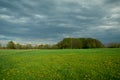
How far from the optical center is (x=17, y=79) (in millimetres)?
14109

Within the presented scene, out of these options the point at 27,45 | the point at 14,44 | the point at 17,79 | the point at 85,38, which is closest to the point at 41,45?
the point at 27,45

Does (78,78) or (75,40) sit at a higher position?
(75,40)

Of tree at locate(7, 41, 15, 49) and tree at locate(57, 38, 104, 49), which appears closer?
tree at locate(57, 38, 104, 49)

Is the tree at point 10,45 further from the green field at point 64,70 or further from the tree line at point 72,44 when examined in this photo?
the green field at point 64,70

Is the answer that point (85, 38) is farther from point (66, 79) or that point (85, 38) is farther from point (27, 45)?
point (66, 79)

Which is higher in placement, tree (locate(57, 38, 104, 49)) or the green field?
tree (locate(57, 38, 104, 49))

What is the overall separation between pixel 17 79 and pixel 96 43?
154m

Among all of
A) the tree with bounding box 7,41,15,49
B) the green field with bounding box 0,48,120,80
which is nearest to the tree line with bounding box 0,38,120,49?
the tree with bounding box 7,41,15,49

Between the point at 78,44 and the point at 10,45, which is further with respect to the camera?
the point at 78,44

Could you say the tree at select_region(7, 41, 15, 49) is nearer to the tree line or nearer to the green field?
the tree line

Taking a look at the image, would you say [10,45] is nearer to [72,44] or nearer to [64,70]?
[72,44]

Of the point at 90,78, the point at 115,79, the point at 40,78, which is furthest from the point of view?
the point at 40,78

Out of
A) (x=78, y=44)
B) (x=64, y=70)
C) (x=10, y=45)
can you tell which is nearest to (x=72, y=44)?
(x=78, y=44)

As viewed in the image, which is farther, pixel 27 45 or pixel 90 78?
pixel 27 45
